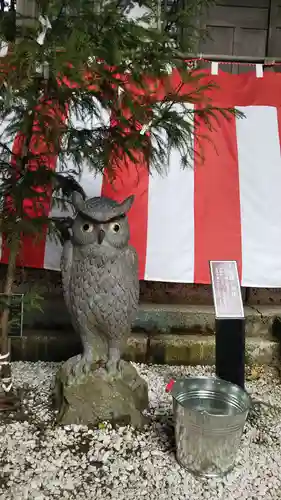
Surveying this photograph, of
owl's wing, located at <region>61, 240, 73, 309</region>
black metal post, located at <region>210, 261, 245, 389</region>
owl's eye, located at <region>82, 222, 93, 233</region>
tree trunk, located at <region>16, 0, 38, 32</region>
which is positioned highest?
tree trunk, located at <region>16, 0, 38, 32</region>

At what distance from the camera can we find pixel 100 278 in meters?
2.48

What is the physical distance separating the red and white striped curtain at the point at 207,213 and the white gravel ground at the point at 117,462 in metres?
1.05

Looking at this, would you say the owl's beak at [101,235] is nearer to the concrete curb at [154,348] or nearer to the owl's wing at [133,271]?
the owl's wing at [133,271]

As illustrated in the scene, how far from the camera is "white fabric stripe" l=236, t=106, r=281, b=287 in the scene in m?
3.36

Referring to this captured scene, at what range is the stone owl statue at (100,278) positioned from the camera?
95.0 inches

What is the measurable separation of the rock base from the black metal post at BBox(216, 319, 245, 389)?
0.58 m

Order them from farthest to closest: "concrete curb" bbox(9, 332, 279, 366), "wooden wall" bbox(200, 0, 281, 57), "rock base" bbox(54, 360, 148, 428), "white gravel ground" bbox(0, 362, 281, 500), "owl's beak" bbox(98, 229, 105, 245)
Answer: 1. "wooden wall" bbox(200, 0, 281, 57)
2. "concrete curb" bbox(9, 332, 279, 366)
3. "rock base" bbox(54, 360, 148, 428)
4. "owl's beak" bbox(98, 229, 105, 245)
5. "white gravel ground" bbox(0, 362, 281, 500)

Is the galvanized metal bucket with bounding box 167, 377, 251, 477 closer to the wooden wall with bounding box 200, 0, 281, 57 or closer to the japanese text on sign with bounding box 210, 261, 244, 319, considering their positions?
the japanese text on sign with bounding box 210, 261, 244, 319

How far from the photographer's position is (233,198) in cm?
341

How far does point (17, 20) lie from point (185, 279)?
2.08 meters

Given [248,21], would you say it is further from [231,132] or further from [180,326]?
[180,326]

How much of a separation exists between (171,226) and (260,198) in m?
0.76

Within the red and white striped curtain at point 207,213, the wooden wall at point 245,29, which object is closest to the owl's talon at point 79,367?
the red and white striped curtain at point 207,213

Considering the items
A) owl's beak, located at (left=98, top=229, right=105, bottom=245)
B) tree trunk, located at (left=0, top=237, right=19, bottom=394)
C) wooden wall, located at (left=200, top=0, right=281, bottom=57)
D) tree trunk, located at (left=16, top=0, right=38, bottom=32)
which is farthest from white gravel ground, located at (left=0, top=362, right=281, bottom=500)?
wooden wall, located at (left=200, top=0, right=281, bottom=57)
